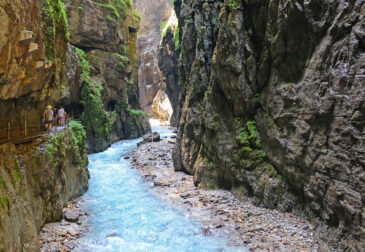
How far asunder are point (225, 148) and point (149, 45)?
228 feet

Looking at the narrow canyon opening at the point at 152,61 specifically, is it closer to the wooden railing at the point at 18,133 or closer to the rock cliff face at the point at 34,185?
the rock cliff face at the point at 34,185

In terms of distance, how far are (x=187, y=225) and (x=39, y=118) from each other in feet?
33.9

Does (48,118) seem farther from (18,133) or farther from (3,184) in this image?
(3,184)

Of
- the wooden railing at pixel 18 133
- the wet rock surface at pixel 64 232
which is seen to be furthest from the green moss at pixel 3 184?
the wet rock surface at pixel 64 232

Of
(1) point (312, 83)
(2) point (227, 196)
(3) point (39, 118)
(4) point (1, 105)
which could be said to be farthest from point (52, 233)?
(1) point (312, 83)

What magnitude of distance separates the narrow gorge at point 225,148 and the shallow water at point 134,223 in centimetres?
8

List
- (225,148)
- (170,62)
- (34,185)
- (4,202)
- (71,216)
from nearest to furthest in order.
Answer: (4,202)
(34,185)
(71,216)
(225,148)
(170,62)

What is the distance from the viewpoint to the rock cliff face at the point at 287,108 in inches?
336

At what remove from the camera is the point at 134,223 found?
1286 centimetres

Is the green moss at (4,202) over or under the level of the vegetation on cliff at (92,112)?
under

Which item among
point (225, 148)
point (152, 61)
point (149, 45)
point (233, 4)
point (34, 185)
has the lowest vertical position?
point (34, 185)

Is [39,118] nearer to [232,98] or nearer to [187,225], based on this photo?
[187,225]

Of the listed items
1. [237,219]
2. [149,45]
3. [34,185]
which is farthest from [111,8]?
[149,45]

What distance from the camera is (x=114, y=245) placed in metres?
10.7
